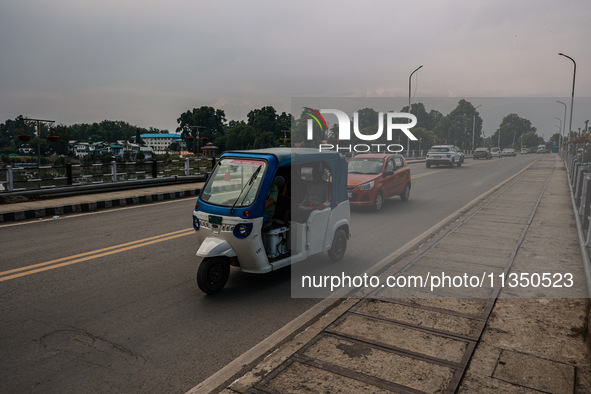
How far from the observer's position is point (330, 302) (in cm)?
555

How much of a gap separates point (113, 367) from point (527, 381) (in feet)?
11.8

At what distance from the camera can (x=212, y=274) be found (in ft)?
18.8

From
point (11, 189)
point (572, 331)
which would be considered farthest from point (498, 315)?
point (11, 189)

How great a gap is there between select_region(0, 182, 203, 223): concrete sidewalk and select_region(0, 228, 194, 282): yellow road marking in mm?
4853

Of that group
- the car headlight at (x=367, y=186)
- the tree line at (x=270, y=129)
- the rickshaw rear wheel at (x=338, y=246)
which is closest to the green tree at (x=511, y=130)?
the tree line at (x=270, y=129)

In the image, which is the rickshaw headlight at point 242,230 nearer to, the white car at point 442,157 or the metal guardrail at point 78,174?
the metal guardrail at point 78,174

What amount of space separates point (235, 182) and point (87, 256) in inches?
129

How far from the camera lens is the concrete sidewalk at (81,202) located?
38.0 ft

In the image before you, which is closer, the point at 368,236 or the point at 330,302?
the point at 330,302

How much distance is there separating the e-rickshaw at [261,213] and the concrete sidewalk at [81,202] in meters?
7.76

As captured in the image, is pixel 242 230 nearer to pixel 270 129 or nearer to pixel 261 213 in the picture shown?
pixel 261 213

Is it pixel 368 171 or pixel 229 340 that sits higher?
pixel 368 171

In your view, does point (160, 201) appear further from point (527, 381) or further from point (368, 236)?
point (527, 381)

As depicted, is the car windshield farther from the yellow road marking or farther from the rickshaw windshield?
the rickshaw windshield
